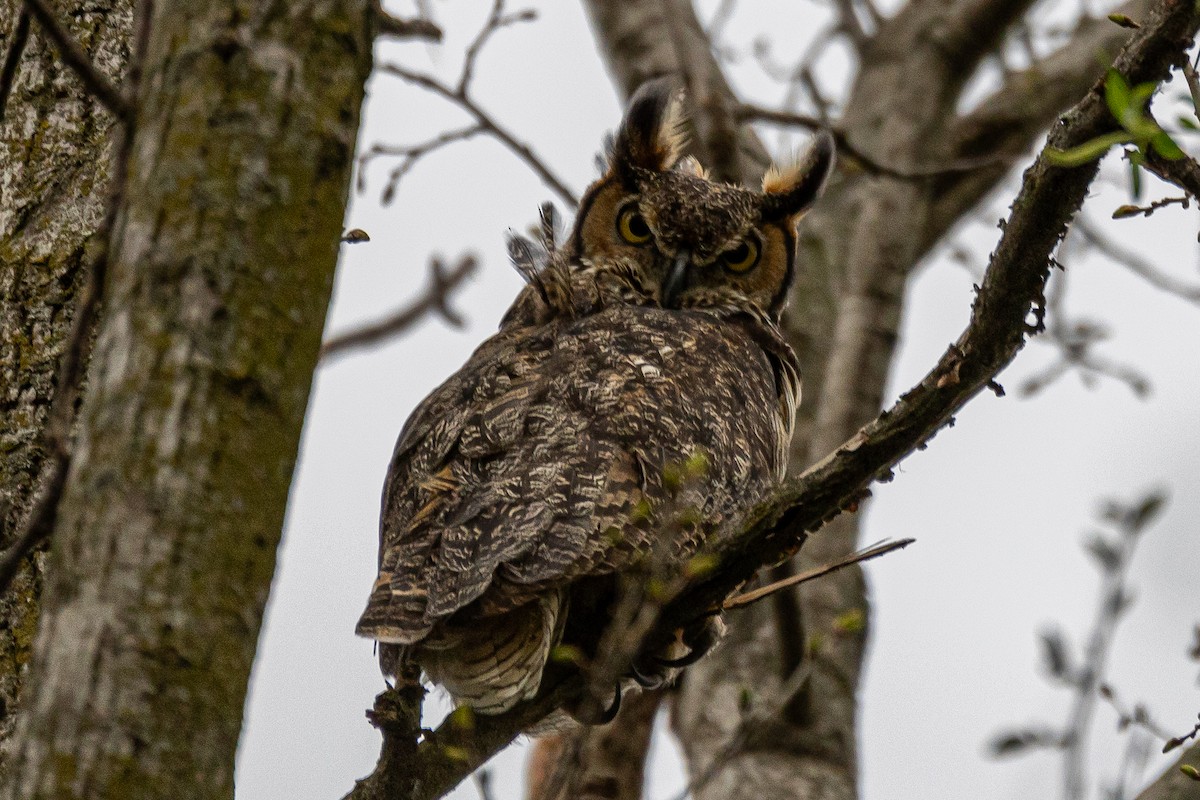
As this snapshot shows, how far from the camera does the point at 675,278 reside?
4.74m

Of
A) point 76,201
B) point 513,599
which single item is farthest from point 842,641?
point 76,201

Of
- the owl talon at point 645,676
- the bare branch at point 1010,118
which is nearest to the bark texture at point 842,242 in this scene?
the bare branch at point 1010,118

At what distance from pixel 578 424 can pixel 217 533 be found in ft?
5.97

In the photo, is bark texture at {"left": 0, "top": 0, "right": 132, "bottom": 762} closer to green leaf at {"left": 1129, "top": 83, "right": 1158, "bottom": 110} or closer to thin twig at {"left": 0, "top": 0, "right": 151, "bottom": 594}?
thin twig at {"left": 0, "top": 0, "right": 151, "bottom": 594}

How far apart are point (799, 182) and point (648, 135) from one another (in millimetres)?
592

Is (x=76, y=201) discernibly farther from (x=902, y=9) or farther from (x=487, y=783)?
(x=902, y=9)

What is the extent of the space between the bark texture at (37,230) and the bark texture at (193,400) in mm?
1054

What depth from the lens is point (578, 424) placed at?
3426 millimetres

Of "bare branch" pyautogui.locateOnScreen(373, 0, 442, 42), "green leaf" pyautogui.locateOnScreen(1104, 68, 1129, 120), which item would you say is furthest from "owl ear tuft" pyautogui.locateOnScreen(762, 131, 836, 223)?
"green leaf" pyautogui.locateOnScreen(1104, 68, 1129, 120)

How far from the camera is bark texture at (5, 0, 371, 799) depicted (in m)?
1.56

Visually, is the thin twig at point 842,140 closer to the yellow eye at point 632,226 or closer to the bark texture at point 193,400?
the yellow eye at point 632,226

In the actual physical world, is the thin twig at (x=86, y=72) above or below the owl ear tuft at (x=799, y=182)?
below

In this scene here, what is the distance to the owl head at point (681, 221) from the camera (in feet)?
15.7

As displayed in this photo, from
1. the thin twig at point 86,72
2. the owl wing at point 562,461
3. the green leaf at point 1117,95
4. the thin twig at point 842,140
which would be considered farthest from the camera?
the thin twig at point 842,140
